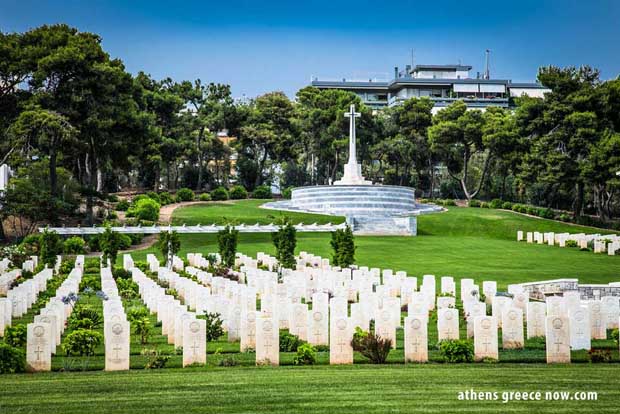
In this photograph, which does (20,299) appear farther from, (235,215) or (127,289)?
(235,215)

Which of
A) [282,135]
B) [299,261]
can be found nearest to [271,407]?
[299,261]

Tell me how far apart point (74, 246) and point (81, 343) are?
25013 mm

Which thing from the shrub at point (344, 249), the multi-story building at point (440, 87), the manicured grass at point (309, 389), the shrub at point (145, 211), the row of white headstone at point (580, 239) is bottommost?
the manicured grass at point (309, 389)

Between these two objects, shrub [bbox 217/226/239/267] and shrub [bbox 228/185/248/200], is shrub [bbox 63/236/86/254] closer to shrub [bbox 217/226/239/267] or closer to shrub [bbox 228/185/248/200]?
shrub [bbox 217/226/239/267]

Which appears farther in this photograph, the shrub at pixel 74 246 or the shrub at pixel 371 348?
the shrub at pixel 74 246

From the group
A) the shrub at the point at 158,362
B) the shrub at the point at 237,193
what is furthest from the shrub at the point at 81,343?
the shrub at the point at 237,193

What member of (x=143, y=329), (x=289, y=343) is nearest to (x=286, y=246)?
(x=143, y=329)

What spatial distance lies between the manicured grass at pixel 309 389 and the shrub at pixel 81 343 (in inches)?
79.8

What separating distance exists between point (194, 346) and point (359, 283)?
9.80 meters

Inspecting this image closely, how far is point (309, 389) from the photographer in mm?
10930

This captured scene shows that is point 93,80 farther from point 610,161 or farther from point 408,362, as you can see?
point 408,362

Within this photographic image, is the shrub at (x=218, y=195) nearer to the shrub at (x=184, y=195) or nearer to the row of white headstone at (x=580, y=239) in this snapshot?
the shrub at (x=184, y=195)

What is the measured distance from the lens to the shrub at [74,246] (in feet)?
126

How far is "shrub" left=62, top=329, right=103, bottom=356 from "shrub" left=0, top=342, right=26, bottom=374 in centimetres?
175
